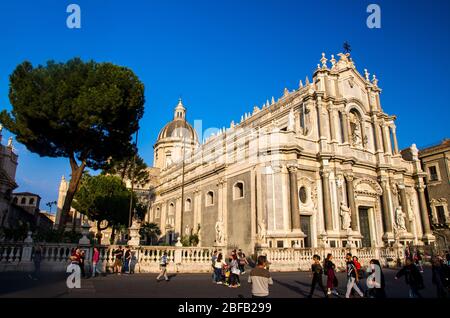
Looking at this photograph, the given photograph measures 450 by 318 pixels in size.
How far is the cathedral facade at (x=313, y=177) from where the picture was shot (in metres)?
23.8

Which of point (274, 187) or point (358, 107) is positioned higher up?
point (358, 107)

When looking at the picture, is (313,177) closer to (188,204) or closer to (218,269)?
(218,269)

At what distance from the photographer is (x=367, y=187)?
29.1 metres

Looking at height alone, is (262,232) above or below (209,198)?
below

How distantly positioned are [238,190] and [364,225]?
12.1 m

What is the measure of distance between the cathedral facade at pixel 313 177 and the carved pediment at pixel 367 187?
0.09 meters

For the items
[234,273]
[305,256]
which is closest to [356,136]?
[305,256]

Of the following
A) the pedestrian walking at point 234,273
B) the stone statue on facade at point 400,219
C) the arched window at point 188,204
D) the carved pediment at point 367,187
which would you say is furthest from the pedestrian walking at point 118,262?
the stone statue on facade at point 400,219

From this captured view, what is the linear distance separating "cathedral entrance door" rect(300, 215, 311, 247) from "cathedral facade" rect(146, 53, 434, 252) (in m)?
0.08
